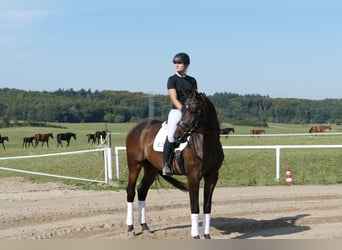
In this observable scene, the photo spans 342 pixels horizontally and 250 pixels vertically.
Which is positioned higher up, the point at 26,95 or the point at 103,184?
the point at 26,95

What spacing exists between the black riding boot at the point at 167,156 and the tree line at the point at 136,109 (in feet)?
175

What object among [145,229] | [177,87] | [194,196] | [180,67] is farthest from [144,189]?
[180,67]

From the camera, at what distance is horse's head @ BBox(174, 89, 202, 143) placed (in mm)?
6988

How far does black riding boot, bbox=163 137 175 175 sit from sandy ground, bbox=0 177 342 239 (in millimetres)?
1072

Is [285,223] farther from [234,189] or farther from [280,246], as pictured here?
[280,246]

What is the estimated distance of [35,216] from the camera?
9867mm

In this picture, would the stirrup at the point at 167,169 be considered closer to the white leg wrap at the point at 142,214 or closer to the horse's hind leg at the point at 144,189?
the horse's hind leg at the point at 144,189

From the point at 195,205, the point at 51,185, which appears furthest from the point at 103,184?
the point at 195,205

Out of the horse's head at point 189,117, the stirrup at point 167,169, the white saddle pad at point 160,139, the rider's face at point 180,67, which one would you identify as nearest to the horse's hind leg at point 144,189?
the white saddle pad at point 160,139

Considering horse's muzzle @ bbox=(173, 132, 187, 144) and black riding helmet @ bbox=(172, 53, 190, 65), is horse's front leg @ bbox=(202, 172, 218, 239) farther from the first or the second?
black riding helmet @ bbox=(172, 53, 190, 65)

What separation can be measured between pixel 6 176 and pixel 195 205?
13560 millimetres

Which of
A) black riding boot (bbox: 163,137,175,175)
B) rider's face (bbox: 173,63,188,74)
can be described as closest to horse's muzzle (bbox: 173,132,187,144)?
black riding boot (bbox: 163,137,175,175)

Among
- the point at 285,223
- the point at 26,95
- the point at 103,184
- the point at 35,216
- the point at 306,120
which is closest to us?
the point at 285,223

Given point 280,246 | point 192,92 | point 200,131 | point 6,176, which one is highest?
point 192,92
